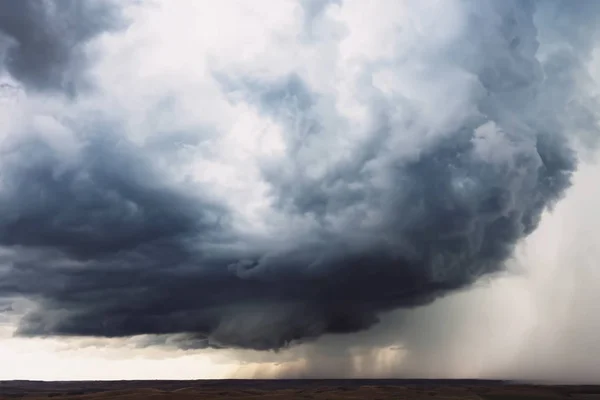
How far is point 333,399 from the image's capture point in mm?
146625

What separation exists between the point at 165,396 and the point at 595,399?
132087 mm

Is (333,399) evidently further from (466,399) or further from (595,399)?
Answer: (595,399)

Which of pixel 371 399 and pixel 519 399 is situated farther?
pixel 519 399

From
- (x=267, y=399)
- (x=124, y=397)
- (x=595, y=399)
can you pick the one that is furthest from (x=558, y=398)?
(x=124, y=397)

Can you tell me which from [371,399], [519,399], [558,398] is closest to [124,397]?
[371,399]

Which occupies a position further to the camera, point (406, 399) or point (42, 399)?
point (42, 399)

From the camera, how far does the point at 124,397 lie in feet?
494

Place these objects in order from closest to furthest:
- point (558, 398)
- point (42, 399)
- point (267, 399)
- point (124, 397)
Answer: point (267, 399), point (124, 397), point (42, 399), point (558, 398)

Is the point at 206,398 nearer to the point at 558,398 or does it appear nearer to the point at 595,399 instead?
the point at 558,398

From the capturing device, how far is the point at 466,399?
150625mm

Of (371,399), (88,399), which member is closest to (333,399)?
(371,399)

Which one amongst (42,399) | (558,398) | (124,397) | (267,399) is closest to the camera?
(267,399)

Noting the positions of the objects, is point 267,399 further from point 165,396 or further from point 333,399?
point 165,396

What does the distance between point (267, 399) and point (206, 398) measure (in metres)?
15.7
